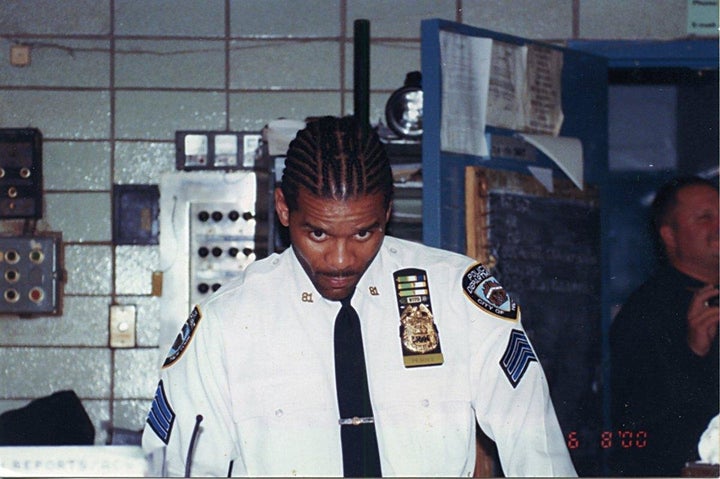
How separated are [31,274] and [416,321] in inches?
78.5

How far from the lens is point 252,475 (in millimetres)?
1828

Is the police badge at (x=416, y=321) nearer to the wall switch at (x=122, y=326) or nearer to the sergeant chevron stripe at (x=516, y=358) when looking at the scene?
the sergeant chevron stripe at (x=516, y=358)

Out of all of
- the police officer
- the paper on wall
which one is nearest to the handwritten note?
the paper on wall

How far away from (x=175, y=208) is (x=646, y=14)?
184 centimetres

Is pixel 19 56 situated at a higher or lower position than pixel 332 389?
higher

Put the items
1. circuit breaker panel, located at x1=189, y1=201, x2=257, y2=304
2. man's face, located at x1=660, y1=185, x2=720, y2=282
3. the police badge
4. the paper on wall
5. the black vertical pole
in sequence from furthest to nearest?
circuit breaker panel, located at x1=189, y1=201, x2=257, y2=304, man's face, located at x1=660, y1=185, x2=720, y2=282, the paper on wall, the black vertical pole, the police badge

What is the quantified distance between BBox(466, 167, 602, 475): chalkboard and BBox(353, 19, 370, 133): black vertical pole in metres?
0.37

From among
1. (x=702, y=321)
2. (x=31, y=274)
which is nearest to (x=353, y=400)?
(x=702, y=321)

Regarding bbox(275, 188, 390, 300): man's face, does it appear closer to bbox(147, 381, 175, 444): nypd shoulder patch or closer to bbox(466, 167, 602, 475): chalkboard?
bbox(147, 381, 175, 444): nypd shoulder patch

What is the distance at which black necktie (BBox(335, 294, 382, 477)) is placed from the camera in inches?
70.7

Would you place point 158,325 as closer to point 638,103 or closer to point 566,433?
point 566,433

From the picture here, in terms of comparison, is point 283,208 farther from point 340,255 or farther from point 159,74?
point 159,74

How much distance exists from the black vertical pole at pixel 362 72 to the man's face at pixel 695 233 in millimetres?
1291

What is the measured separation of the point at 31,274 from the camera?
3.43 meters
